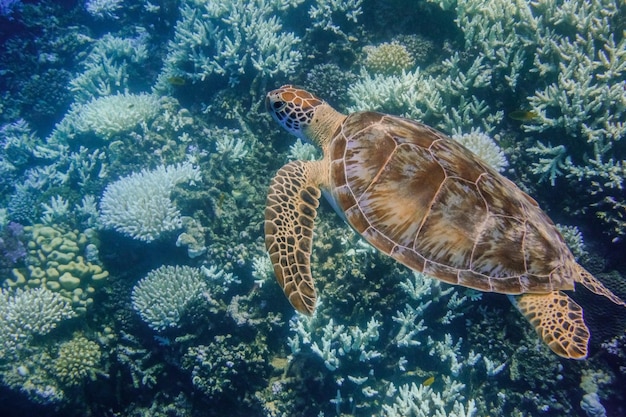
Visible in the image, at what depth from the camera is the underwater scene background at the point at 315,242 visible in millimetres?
3219

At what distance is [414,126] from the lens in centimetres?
312

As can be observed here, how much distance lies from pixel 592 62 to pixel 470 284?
2.81 meters

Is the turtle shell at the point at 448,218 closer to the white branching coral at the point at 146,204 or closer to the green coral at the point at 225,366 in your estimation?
the green coral at the point at 225,366

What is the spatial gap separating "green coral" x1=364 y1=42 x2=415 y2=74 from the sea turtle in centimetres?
197

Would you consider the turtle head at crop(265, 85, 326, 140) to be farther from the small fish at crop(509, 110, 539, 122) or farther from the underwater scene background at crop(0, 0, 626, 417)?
the small fish at crop(509, 110, 539, 122)

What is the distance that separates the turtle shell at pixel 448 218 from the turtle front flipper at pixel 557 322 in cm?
10

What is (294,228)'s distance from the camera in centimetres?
290

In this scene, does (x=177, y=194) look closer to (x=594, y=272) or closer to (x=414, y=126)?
(x=414, y=126)

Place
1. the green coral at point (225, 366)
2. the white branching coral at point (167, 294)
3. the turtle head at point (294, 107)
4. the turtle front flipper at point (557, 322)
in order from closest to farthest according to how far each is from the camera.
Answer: the turtle front flipper at point (557, 322) < the green coral at point (225, 366) < the turtle head at point (294, 107) < the white branching coral at point (167, 294)

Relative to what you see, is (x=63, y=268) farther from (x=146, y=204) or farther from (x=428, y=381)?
(x=428, y=381)

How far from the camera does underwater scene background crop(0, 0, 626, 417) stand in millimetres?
3219

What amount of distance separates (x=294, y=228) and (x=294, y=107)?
138 cm

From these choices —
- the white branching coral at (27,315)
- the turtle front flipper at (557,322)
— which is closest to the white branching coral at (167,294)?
the white branching coral at (27,315)

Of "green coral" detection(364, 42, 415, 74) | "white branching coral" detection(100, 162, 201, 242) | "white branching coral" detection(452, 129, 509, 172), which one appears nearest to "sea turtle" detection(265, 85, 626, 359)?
"white branching coral" detection(452, 129, 509, 172)
